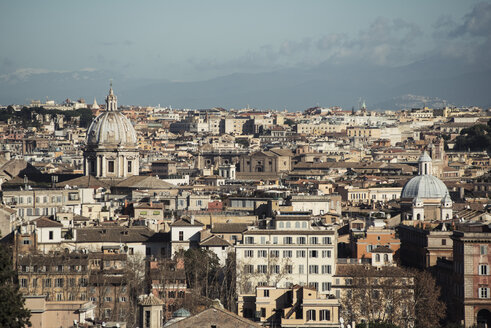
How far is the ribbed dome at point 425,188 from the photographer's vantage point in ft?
271

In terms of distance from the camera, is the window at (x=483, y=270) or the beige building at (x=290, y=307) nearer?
the beige building at (x=290, y=307)

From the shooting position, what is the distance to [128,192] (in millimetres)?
96500

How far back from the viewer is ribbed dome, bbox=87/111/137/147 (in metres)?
114

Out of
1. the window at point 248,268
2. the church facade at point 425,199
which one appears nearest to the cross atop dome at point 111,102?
the church facade at point 425,199

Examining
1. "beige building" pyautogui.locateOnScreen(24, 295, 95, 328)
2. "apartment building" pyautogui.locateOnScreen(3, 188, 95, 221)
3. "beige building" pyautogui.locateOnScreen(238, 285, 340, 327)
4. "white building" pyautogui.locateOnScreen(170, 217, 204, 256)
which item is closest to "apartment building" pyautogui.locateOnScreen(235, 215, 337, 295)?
"white building" pyautogui.locateOnScreen(170, 217, 204, 256)

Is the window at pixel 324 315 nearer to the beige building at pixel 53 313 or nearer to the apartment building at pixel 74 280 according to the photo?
the beige building at pixel 53 313

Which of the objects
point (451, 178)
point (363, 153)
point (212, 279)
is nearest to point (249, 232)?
point (212, 279)

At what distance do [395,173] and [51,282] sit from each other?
77.3 m

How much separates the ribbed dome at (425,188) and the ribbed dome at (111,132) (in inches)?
1352

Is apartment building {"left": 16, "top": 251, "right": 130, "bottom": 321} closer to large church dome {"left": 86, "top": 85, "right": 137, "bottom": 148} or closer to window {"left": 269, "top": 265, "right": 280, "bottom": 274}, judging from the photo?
window {"left": 269, "top": 265, "right": 280, "bottom": 274}

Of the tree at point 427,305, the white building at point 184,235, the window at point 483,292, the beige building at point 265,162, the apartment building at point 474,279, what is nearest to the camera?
the tree at point 427,305

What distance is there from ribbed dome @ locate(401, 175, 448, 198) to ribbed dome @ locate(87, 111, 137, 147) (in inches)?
1352

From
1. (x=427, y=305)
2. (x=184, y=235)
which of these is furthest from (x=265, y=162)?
(x=427, y=305)

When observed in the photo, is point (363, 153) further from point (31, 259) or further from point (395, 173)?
point (31, 259)
